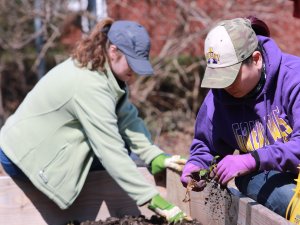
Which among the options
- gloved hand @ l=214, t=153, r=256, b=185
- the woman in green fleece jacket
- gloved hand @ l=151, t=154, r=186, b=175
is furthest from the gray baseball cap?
gloved hand @ l=214, t=153, r=256, b=185

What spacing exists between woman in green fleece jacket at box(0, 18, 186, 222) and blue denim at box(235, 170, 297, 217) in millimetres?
675

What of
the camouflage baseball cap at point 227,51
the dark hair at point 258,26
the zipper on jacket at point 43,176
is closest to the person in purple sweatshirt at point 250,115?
the camouflage baseball cap at point 227,51

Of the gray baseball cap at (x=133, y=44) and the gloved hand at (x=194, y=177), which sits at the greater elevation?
the gray baseball cap at (x=133, y=44)

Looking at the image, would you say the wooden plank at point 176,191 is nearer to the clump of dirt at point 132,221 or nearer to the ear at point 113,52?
the clump of dirt at point 132,221

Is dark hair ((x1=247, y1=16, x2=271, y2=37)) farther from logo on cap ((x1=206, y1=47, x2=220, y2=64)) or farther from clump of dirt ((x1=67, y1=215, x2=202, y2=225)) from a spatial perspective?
clump of dirt ((x1=67, y1=215, x2=202, y2=225))

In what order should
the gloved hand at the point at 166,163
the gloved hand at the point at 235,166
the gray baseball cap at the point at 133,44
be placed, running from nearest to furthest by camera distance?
the gloved hand at the point at 235,166
the gray baseball cap at the point at 133,44
the gloved hand at the point at 166,163

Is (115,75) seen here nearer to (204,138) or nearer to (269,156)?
(204,138)

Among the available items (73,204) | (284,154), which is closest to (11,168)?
(73,204)

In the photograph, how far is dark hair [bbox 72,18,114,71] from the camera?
3.96m

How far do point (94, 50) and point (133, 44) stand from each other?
0.23 metres

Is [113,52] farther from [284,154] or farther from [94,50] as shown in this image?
[284,154]

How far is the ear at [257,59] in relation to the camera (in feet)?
9.56

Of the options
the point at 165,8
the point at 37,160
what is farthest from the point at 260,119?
the point at 165,8

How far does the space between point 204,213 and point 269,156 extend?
990 mm
